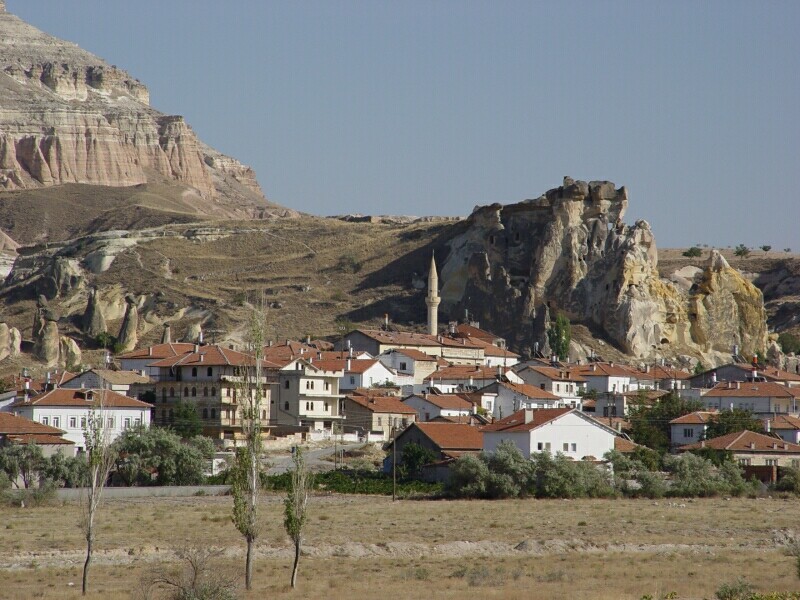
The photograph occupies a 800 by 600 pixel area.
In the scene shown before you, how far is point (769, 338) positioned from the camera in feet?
436

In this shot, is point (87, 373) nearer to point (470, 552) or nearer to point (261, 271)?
point (470, 552)

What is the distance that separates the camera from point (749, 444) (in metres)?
74.1

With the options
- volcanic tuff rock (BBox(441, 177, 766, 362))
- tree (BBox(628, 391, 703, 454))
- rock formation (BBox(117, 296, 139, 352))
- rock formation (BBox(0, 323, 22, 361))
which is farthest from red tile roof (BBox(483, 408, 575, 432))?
rock formation (BBox(0, 323, 22, 361))

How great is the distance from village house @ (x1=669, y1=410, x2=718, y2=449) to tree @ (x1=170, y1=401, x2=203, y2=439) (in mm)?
22483

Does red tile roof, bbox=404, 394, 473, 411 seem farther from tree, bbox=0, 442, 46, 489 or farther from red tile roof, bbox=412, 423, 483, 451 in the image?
tree, bbox=0, 442, 46, 489

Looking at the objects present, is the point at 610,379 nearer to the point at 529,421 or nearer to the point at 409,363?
the point at 409,363

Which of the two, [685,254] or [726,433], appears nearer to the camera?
[726,433]

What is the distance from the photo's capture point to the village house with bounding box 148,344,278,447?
264ft

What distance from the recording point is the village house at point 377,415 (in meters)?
83.1

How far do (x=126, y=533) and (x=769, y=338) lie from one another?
9122 centimetres

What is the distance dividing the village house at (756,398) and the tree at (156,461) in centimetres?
3161

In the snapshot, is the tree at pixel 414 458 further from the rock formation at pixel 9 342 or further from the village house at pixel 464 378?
the rock formation at pixel 9 342

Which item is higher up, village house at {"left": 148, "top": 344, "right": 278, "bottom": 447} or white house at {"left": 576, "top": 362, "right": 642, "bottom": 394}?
white house at {"left": 576, "top": 362, "right": 642, "bottom": 394}

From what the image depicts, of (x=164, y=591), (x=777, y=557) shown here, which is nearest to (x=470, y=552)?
(x=777, y=557)
